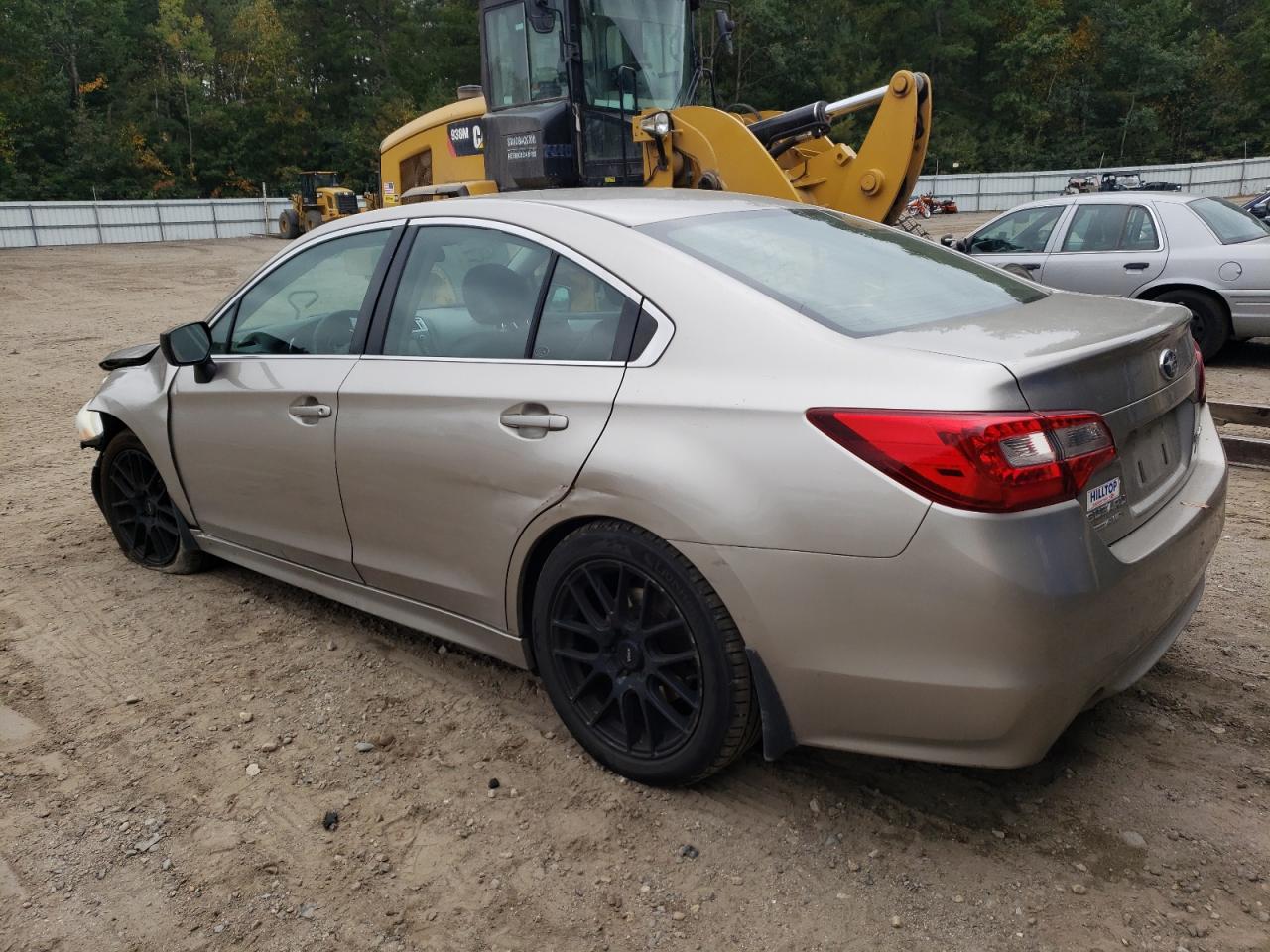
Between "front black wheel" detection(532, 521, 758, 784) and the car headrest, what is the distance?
751 mm

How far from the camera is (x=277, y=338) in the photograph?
3.96 m

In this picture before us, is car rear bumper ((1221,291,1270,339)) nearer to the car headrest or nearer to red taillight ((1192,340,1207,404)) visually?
red taillight ((1192,340,1207,404))

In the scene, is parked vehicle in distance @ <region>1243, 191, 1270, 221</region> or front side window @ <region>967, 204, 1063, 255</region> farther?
parked vehicle in distance @ <region>1243, 191, 1270, 221</region>

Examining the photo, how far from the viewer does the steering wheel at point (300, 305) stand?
12.9 ft

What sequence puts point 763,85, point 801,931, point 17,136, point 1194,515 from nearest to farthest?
point 801,931 < point 1194,515 < point 17,136 < point 763,85

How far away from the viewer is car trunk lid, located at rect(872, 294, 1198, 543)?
2.38 m

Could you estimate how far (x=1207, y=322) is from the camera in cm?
868

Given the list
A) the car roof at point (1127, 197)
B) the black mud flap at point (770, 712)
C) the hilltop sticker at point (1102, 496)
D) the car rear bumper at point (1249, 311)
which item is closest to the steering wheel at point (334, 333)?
the black mud flap at point (770, 712)

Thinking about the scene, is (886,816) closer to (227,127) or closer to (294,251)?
(294,251)

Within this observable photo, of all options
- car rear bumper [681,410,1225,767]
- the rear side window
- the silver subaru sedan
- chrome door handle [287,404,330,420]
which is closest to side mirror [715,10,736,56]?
the silver subaru sedan

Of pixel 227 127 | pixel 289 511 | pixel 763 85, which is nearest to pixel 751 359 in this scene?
pixel 289 511

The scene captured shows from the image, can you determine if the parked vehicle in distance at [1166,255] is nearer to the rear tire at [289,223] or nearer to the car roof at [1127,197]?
the car roof at [1127,197]

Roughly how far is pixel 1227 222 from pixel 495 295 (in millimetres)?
7968

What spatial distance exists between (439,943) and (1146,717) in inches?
84.9
